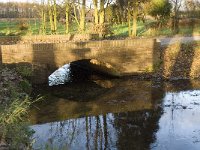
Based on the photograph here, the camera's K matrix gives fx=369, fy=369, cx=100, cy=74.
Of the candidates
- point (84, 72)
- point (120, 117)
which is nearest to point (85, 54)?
point (84, 72)

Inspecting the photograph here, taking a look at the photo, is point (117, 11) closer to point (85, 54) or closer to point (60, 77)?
point (60, 77)

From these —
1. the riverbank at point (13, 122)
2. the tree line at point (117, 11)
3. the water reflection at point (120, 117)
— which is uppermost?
the tree line at point (117, 11)

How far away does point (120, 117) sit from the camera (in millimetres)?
13555

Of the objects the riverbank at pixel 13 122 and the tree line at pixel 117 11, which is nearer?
the riverbank at pixel 13 122

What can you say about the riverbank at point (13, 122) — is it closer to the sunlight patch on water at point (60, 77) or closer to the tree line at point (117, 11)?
the sunlight patch on water at point (60, 77)

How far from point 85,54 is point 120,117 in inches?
258

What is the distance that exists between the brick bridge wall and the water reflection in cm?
139

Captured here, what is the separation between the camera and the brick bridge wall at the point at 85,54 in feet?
60.9

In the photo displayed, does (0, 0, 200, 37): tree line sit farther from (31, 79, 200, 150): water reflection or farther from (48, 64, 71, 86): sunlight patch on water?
(31, 79, 200, 150): water reflection

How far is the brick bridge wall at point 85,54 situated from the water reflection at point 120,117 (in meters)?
1.39

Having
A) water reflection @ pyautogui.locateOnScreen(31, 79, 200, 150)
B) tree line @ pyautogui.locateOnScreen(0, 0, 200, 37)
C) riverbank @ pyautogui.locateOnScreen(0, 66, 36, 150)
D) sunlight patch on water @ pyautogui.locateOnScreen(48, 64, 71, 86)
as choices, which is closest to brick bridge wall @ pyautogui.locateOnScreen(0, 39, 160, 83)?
sunlight patch on water @ pyautogui.locateOnScreen(48, 64, 71, 86)

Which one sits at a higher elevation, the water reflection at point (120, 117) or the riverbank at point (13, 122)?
the riverbank at point (13, 122)

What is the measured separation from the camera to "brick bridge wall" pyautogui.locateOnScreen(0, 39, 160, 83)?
60.9 ft

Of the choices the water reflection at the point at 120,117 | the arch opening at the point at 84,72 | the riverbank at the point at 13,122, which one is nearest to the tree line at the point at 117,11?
the arch opening at the point at 84,72
